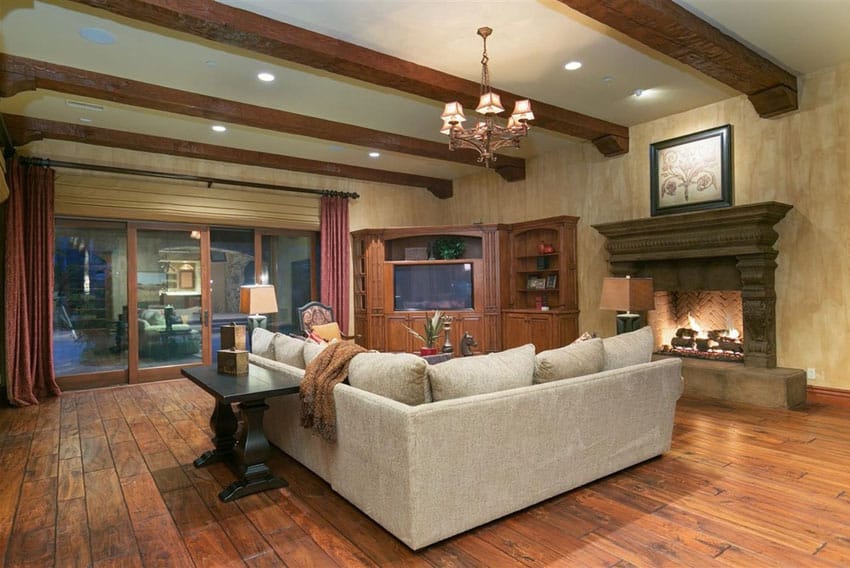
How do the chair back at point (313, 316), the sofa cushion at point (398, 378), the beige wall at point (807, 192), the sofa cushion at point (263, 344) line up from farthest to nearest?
the chair back at point (313, 316)
the beige wall at point (807, 192)
the sofa cushion at point (263, 344)
the sofa cushion at point (398, 378)

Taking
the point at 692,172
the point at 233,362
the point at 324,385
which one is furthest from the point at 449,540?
the point at 692,172

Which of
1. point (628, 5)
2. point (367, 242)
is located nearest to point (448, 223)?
point (367, 242)

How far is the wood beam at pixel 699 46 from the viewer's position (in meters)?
3.15

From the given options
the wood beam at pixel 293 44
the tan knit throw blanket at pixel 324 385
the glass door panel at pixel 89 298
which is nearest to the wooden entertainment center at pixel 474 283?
the wood beam at pixel 293 44

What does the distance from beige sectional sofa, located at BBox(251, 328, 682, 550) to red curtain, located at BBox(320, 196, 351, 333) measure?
4.55 meters

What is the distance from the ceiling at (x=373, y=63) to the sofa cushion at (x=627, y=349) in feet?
6.77

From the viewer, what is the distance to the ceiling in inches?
133

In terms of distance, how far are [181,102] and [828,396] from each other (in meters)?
6.65

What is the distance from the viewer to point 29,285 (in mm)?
5559

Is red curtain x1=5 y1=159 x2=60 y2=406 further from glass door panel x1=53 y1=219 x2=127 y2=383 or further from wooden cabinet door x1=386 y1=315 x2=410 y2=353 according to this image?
wooden cabinet door x1=386 y1=315 x2=410 y2=353

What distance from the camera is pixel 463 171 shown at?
823 centimetres

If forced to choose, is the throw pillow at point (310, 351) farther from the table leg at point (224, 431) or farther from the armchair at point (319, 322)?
the armchair at point (319, 322)

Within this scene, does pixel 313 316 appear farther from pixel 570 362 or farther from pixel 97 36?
pixel 570 362

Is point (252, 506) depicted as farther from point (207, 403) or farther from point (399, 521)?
point (207, 403)
